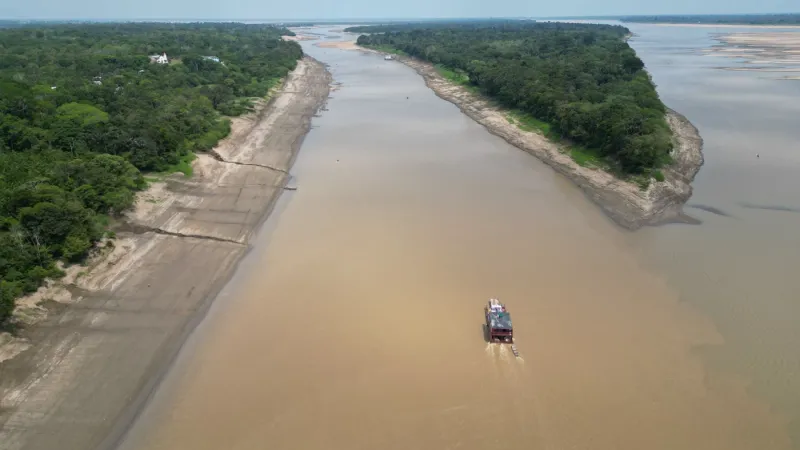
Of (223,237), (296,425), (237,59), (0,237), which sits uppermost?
(237,59)

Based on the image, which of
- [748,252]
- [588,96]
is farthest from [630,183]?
[588,96]

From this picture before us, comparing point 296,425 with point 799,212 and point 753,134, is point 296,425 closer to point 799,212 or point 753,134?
point 799,212

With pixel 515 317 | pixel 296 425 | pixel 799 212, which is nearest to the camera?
pixel 296 425

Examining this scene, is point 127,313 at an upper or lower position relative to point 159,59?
lower

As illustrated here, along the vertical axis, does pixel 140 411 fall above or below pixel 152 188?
below

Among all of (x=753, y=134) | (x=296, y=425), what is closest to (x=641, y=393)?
(x=296, y=425)

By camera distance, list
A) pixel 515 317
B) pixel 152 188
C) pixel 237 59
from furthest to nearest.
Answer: pixel 237 59
pixel 152 188
pixel 515 317

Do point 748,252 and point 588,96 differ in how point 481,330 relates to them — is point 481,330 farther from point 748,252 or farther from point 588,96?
point 588,96
